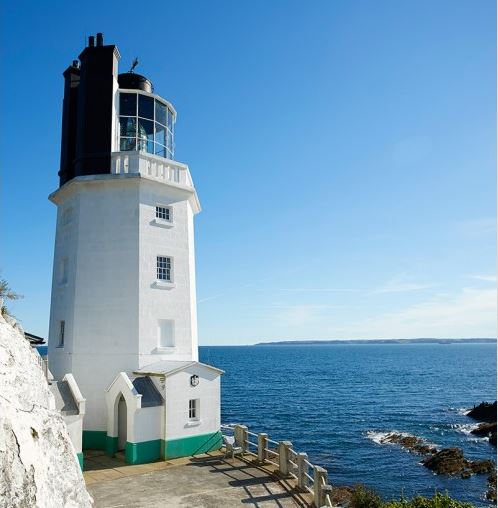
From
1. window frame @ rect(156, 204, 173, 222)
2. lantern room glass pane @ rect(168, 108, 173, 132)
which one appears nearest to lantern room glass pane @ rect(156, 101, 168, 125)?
lantern room glass pane @ rect(168, 108, 173, 132)

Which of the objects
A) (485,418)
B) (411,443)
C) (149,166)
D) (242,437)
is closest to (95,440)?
(242,437)

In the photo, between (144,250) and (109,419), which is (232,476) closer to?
(109,419)

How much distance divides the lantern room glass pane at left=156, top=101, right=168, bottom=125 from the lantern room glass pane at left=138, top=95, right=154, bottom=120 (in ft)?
0.82

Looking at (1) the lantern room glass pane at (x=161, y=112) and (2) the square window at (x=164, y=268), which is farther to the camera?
(1) the lantern room glass pane at (x=161, y=112)

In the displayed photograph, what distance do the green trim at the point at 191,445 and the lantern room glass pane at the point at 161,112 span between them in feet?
44.5

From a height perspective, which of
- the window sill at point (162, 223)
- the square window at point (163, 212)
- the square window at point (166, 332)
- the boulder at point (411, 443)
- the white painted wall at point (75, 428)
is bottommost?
the boulder at point (411, 443)

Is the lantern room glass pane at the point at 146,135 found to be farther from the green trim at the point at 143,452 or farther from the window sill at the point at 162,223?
the green trim at the point at 143,452

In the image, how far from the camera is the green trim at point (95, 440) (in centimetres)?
1728

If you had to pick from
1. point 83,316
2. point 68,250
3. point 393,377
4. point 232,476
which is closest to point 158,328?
point 83,316

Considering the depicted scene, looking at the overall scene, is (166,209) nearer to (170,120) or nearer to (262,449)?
(170,120)

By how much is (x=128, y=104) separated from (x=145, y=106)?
0.73 meters

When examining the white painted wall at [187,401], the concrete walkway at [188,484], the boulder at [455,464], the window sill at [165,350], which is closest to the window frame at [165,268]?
the window sill at [165,350]

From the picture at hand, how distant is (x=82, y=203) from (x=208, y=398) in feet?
31.4

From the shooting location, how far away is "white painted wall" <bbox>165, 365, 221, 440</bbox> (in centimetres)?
1648
